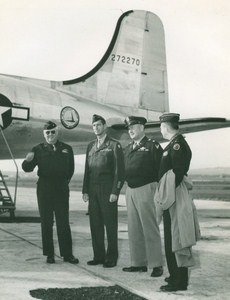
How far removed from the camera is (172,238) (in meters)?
3.62

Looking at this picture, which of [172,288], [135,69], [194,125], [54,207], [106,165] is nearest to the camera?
[172,288]

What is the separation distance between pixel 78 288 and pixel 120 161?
1.64m

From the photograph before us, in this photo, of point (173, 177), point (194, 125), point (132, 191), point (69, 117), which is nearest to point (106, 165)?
point (132, 191)

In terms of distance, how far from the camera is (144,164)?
14.4 feet

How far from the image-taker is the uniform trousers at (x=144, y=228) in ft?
14.1

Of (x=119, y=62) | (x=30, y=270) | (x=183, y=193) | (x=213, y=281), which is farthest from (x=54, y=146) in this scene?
(x=119, y=62)

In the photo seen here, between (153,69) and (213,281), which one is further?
(153,69)

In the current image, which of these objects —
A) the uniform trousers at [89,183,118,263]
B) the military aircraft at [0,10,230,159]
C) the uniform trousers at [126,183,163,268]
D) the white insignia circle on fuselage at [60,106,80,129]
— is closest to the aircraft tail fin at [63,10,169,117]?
the military aircraft at [0,10,230,159]

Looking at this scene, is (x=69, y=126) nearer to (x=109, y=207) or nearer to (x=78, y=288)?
(x=109, y=207)

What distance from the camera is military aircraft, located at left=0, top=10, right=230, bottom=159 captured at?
985 centimetres

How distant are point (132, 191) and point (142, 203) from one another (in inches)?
6.9

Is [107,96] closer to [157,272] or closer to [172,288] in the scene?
[157,272]

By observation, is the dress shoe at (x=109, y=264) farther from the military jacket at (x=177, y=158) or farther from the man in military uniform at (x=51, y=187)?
the military jacket at (x=177, y=158)

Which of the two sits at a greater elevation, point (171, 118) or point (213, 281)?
point (171, 118)
